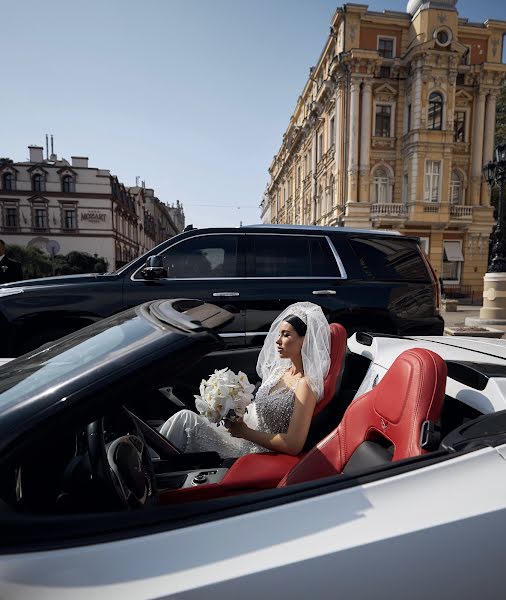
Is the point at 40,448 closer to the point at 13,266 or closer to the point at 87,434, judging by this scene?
the point at 87,434

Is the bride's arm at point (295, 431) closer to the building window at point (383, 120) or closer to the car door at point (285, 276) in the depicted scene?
the car door at point (285, 276)

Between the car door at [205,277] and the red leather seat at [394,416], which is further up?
the car door at [205,277]

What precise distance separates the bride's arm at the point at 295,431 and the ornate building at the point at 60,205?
45861 millimetres

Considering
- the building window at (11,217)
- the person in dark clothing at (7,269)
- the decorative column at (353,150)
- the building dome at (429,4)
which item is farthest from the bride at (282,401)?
the building window at (11,217)

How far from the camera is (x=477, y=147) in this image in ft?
82.7

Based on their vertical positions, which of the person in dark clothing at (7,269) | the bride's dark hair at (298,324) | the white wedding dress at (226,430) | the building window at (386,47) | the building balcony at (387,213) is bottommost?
the white wedding dress at (226,430)

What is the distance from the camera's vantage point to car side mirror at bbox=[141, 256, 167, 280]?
395 cm

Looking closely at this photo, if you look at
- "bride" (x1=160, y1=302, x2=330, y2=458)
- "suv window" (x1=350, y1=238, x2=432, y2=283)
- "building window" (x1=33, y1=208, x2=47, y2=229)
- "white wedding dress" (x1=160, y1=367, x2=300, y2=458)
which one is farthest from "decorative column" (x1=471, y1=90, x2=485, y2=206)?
"building window" (x1=33, y1=208, x2=47, y2=229)

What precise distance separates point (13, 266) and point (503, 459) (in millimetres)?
6735

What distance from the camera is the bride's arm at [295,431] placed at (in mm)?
1983

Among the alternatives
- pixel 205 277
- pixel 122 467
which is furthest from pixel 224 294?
pixel 122 467

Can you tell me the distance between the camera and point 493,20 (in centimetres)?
2470

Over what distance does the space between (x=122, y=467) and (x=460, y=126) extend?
3077 centimetres

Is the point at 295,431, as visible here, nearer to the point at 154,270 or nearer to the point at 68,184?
the point at 154,270
